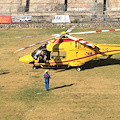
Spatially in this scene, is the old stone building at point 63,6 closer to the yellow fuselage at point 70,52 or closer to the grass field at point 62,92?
the grass field at point 62,92

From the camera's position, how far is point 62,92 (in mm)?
16047

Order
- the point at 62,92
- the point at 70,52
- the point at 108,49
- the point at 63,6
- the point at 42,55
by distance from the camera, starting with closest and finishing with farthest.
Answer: the point at 62,92, the point at 70,52, the point at 42,55, the point at 108,49, the point at 63,6

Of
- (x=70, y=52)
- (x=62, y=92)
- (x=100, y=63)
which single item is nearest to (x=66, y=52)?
(x=70, y=52)

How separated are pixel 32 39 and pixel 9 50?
17.9 feet

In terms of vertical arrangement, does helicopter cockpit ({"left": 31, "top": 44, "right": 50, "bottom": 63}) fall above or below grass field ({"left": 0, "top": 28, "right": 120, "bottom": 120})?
above

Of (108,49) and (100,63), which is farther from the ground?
A: (108,49)

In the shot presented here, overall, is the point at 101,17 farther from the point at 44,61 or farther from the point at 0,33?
the point at 44,61

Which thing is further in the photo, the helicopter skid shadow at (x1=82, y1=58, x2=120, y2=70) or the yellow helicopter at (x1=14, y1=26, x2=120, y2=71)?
the helicopter skid shadow at (x1=82, y1=58, x2=120, y2=70)

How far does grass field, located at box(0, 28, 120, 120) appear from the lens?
13289mm

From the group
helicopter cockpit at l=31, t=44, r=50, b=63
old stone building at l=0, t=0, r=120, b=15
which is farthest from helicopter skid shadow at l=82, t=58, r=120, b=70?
old stone building at l=0, t=0, r=120, b=15

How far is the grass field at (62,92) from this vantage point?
1329 centimetres

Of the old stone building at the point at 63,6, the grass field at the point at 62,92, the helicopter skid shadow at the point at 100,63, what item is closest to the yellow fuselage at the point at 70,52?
the grass field at the point at 62,92

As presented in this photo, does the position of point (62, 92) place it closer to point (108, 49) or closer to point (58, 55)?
point (58, 55)

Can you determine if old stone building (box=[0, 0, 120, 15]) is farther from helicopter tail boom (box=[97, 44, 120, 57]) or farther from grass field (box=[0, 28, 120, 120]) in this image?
helicopter tail boom (box=[97, 44, 120, 57])
